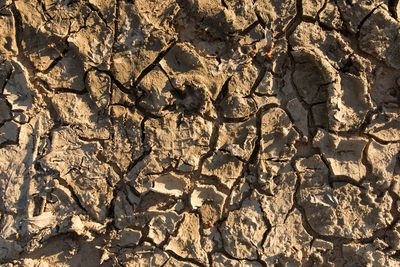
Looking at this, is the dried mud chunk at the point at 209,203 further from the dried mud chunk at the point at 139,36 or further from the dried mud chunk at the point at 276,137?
the dried mud chunk at the point at 139,36

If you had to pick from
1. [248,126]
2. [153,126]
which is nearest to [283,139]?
[248,126]

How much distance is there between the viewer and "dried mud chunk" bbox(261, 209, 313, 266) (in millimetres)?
1935

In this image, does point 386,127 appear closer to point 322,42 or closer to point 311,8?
point 322,42

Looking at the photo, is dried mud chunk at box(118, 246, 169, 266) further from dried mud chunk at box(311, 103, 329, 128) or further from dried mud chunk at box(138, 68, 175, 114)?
dried mud chunk at box(311, 103, 329, 128)

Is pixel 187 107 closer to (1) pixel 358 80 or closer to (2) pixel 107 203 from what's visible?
(2) pixel 107 203

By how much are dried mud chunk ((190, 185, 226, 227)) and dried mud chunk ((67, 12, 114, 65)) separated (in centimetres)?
107

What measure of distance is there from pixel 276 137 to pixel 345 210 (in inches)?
27.1

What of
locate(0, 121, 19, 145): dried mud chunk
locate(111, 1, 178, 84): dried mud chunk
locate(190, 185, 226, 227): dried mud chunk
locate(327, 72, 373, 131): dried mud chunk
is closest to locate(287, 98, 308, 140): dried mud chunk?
locate(327, 72, 373, 131): dried mud chunk

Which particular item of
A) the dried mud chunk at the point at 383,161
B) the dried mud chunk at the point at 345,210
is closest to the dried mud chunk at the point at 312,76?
the dried mud chunk at the point at 383,161

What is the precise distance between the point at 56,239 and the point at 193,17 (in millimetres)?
1710

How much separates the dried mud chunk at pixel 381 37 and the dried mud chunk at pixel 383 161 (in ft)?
1.86

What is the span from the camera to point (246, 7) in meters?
1.94

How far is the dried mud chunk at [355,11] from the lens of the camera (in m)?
1.97

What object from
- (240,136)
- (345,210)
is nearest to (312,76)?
(240,136)
